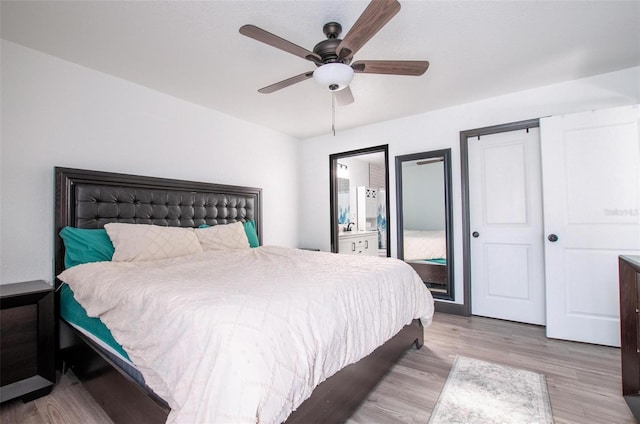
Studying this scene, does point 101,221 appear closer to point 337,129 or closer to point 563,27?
point 337,129

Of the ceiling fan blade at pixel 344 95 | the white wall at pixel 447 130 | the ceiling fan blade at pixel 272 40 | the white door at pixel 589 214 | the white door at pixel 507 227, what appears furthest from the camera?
the white door at pixel 507 227

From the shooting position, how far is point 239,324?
109cm

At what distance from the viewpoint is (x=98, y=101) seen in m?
2.58

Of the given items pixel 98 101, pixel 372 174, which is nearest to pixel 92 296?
pixel 98 101

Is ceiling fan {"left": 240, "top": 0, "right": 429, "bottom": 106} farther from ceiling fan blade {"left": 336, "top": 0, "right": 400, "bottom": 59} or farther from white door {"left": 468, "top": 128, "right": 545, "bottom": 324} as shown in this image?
white door {"left": 468, "top": 128, "right": 545, "bottom": 324}

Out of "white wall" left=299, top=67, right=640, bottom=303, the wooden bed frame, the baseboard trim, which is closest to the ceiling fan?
"white wall" left=299, top=67, right=640, bottom=303

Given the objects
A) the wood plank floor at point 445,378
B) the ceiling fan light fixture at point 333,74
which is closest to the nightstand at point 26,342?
the wood plank floor at point 445,378

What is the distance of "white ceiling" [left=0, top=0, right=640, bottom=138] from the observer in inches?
72.5

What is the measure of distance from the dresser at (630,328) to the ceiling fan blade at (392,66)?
66.4 inches

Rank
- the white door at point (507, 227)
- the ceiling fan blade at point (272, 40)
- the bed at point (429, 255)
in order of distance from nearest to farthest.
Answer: the ceiling fan blade at point (272, 40) → the white door at point (507, 227) → the bed at point (429, 255)

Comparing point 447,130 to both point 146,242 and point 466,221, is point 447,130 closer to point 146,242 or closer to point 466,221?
point 466,221

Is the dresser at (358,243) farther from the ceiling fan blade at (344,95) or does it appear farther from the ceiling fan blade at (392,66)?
the ceiling fan blade at (392,66)

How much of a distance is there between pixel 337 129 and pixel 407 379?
3.38 m

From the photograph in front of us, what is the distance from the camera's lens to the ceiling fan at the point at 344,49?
1486 millimetres
